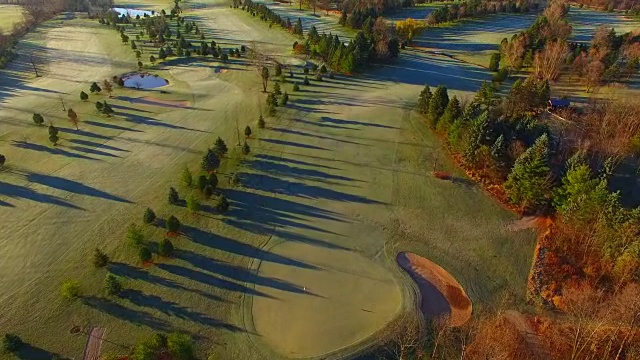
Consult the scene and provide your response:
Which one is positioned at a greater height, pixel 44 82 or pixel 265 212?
pixel 44 82

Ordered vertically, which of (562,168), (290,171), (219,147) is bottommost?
(290,171)

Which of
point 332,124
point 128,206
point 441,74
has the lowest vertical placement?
point 128,206

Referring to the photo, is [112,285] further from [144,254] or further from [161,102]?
[161,102]

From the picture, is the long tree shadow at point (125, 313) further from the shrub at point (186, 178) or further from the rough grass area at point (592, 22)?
the rough grass area at point (592, 22)

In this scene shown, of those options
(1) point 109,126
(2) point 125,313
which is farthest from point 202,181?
(1) point 109,126

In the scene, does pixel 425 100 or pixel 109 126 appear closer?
pixel 109 126

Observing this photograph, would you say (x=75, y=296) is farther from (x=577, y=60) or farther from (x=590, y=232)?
(x=577, y=60)

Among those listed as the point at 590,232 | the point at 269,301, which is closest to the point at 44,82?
the point at 269,301

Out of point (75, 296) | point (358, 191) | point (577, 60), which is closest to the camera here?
point (75, 296)
